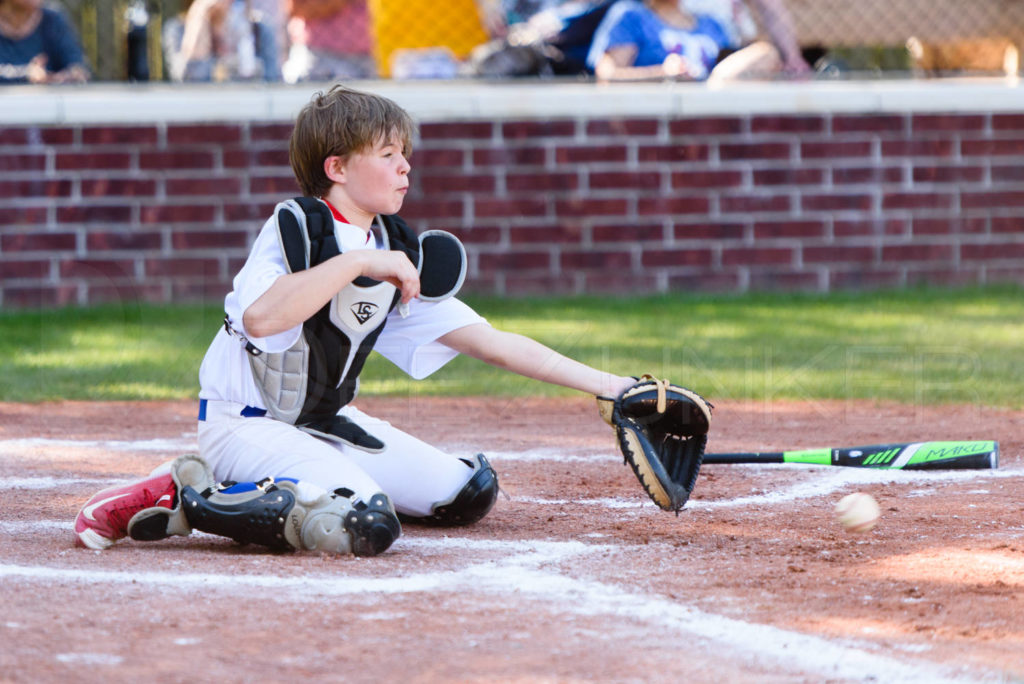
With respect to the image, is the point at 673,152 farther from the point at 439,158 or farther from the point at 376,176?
the point at 376,176

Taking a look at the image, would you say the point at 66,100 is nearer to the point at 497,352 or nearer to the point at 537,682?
the point at 497,352

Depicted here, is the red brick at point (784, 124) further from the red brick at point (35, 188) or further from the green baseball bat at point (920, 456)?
the green baseball bat at point (920, 456)

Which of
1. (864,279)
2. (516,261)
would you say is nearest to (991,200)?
(864,279)

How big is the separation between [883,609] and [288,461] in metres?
1.47

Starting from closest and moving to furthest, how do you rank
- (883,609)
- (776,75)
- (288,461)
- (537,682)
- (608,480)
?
(537,682)
(883,609)
(288,461)
(608,480)
(776,75)

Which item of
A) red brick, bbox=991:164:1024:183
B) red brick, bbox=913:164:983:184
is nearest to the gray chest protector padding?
red brick, bbox=913:164:983:184

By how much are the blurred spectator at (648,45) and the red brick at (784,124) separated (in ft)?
1.78

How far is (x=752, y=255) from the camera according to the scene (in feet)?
29.9

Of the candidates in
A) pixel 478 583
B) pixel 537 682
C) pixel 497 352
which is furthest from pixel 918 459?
pixel 537 682

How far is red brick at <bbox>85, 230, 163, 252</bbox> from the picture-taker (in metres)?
8.66

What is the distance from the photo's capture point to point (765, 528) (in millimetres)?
3674

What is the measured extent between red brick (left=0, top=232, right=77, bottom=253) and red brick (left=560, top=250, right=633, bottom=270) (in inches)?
125

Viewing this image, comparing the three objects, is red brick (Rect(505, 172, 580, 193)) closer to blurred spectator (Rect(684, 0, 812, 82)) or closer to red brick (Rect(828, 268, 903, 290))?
blurred spectator (Rect(684, 0, 812, 82))

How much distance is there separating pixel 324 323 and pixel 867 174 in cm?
638
